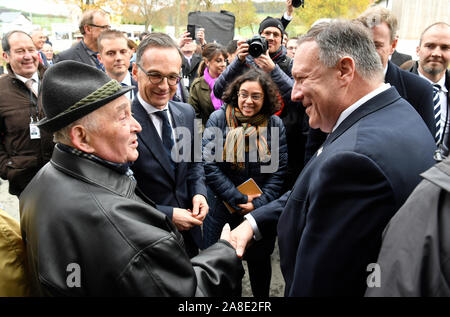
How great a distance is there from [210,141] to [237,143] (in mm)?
251

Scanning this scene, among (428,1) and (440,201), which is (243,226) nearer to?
(440,201)

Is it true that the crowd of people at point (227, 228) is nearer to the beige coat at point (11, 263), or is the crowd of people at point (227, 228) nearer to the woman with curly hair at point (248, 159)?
the beige coat at point (11, 263)

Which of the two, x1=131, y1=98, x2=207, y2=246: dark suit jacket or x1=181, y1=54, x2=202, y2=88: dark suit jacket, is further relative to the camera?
x1=181, y1=54, x2=202, y2=88: dark suit jacket

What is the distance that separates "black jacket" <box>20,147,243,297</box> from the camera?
1210mm

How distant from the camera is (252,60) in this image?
3328 millimetres

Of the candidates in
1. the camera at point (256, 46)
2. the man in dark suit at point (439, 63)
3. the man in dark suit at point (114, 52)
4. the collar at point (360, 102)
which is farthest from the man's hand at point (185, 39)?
the collar at point (360, 102)

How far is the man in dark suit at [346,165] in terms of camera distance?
1196 mm

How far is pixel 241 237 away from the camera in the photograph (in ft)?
7.29

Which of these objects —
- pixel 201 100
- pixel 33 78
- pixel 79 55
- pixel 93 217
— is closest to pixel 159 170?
pixel 93 217

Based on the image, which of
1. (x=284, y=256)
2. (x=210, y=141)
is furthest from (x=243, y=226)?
(x=210, y=141)

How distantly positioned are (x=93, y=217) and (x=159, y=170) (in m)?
1.00

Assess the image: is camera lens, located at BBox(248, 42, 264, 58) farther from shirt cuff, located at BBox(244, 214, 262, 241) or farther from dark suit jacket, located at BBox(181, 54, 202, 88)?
dark suit jacket, located at BBox(181, 54, 202, 88)

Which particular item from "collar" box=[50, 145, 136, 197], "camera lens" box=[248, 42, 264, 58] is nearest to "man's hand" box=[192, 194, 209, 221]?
"collar" box=[50, 145, 136, 197]

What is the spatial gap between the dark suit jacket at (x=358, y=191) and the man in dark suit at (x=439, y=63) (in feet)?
6.62
